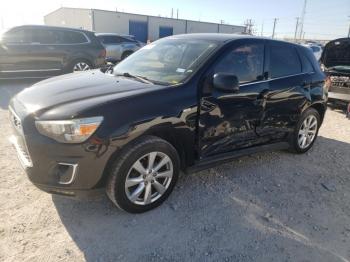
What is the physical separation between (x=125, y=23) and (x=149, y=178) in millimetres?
36893

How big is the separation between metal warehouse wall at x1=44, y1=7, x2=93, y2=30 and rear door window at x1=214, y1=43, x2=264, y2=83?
3369 cm

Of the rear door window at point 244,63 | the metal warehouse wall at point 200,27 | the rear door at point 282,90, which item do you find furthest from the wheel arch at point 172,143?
the metal warehouse wall at point 200,27

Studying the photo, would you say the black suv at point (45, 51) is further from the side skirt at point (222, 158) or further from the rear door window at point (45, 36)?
the side skirt at point (222, 158)

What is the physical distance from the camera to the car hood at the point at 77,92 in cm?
284

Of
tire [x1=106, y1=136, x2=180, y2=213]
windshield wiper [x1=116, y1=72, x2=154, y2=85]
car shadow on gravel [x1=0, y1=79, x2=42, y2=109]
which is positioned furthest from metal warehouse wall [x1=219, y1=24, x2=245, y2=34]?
tire [x1=106, y1=136, x2=180, y2=213]

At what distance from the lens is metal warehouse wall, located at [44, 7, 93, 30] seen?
119 feet

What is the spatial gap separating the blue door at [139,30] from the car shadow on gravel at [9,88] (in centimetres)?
2946

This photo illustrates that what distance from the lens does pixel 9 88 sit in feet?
29.4

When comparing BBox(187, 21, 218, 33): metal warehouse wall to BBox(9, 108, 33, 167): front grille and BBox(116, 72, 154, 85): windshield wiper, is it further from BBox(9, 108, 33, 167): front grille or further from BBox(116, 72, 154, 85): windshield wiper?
BBox(9, 108, 33, 167): front grille

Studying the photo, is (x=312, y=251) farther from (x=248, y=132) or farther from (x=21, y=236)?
(x=21, y=236)

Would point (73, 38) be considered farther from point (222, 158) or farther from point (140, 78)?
point (222, 158)

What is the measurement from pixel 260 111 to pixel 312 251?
174 cm

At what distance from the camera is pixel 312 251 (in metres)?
2.77

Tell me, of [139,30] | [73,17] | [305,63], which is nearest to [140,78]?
[305,63]
